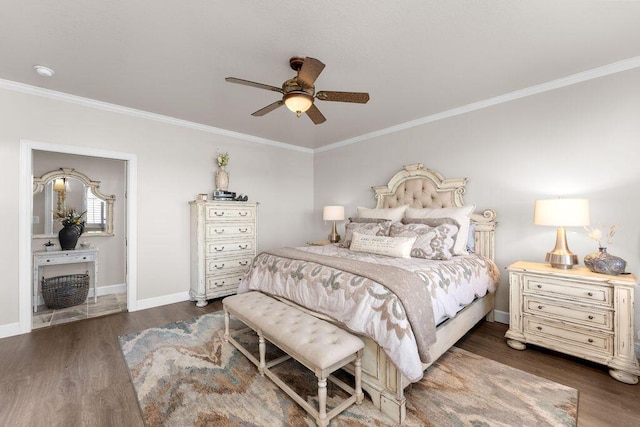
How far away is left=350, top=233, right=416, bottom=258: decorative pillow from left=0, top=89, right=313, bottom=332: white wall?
2287 millimetres

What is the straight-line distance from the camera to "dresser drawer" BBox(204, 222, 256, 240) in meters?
3.77

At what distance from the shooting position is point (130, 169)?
351 centimetres

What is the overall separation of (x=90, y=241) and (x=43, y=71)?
2681 mm

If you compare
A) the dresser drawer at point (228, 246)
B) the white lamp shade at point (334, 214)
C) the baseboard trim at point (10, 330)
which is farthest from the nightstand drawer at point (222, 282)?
the baseboard trim at point (10, 330)

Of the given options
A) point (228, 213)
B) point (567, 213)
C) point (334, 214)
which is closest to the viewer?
point (567, 213)

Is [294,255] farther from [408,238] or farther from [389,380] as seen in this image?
[389,380]

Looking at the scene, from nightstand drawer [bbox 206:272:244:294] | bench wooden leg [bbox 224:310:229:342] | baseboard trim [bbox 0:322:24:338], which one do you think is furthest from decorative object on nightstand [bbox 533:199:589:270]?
baseboard trim [bbox 0:322:24:338]

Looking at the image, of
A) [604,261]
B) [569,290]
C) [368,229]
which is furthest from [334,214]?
[604,261]

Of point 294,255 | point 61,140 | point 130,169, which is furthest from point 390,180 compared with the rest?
point 61,140

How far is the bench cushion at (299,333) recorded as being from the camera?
1.61m

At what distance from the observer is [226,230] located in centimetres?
393

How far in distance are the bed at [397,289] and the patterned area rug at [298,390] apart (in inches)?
7.5

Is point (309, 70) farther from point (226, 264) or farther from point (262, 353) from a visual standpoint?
point (226, 264)

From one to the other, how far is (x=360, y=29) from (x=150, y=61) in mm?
1818
